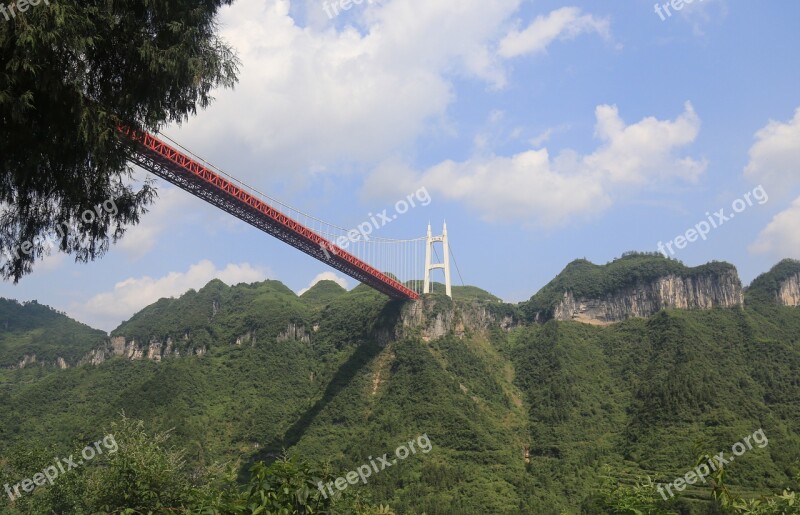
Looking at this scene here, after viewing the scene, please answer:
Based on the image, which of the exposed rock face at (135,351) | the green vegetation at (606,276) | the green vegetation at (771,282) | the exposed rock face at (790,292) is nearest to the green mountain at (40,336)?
the exposed rock face at (135,351)

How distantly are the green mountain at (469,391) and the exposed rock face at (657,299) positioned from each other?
2.02 ft

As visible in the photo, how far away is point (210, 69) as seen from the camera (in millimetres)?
8367

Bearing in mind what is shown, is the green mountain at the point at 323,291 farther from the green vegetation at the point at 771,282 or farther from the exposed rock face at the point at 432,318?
the green vegetation at the point at 771,282

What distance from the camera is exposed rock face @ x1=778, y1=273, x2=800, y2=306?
91.2m

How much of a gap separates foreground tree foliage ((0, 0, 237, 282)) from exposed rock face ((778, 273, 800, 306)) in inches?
4105

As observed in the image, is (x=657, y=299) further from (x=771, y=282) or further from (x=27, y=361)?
(x=27, y=361)

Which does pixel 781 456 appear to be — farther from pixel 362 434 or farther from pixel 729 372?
pixel 362 434

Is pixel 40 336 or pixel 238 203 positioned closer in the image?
A: pixel 238 203

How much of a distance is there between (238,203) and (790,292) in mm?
92277

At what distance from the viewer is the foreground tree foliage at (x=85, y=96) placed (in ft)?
21.0

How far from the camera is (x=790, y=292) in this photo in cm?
9169

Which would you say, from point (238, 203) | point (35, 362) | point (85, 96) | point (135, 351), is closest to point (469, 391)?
point (238, 203)

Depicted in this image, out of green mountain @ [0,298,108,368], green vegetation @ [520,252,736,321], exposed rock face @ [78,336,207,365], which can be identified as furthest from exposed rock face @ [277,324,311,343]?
green vegetation @ [520,252,736,321]

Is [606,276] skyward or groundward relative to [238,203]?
skyward
